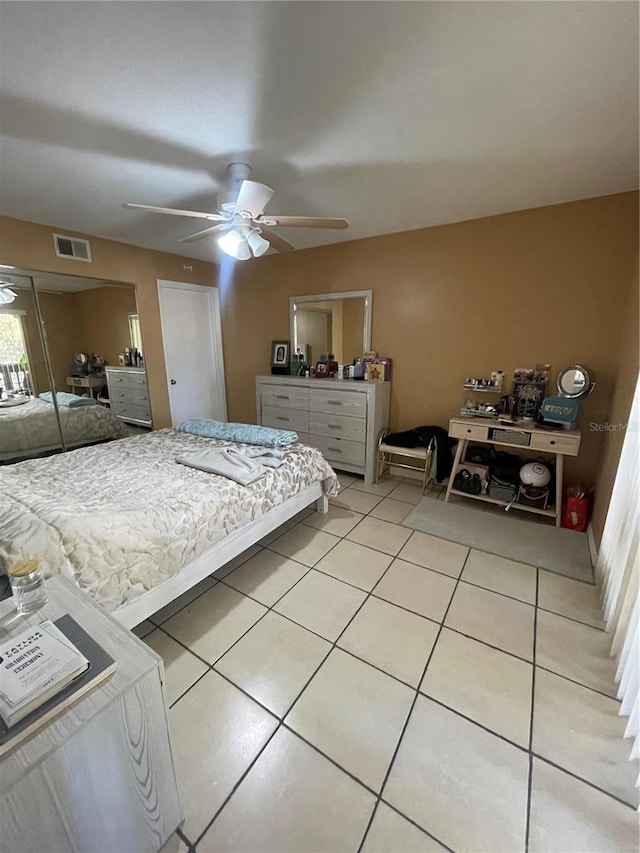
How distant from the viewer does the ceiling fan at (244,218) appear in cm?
192

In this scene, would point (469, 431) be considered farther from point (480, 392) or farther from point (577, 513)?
point (577, 513)

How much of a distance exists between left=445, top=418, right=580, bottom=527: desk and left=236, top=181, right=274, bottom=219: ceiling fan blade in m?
2.16

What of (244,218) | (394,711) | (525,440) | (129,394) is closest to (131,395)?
(129,394)

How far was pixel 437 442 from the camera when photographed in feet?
10.3

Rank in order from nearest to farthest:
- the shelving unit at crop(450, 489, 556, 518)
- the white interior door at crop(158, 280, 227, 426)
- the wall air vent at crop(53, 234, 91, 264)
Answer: the shelving unit at crop(450, 489, 556, 518) → the wall air vent at crop(53, 234, 91, 264) → the white interior door at crop(158, 280, 227, 426)

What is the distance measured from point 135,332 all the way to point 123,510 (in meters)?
2.74

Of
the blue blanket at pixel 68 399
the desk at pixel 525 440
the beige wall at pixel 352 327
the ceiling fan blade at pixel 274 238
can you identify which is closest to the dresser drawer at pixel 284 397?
the beige wall at pixel 352 327

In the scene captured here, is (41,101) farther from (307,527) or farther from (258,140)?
(307,527)

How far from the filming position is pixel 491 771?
1162mm

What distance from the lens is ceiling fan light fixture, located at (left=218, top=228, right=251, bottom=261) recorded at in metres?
2.23

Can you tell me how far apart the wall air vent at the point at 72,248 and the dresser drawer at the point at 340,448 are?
2790 millimetres

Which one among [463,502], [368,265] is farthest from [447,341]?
[463,502]

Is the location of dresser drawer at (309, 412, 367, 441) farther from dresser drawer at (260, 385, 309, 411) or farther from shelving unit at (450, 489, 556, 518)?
shelving unit at (450, 489, 556, 518)

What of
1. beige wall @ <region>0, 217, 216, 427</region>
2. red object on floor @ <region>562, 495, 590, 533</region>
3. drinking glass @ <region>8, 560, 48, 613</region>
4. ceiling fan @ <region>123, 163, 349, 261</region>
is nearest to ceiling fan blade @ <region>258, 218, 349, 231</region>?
ceiling fan @ <region>123, 163, 349, 261</region>
